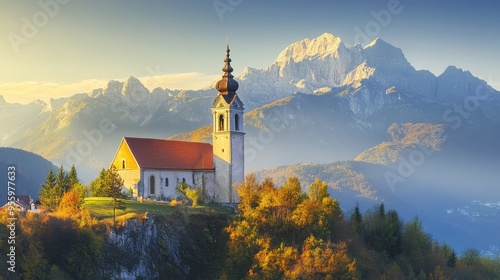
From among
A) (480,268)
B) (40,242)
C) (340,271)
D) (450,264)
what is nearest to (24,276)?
(40,242)

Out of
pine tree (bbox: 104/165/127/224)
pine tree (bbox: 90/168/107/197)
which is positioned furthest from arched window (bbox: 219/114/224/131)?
pine tree (bbox: 90/168/107/197)

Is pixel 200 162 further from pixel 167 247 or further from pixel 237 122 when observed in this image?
pixel 167 247

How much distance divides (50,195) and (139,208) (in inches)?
392

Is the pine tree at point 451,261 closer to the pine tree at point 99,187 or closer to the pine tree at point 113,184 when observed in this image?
the pine tree at point 113,184

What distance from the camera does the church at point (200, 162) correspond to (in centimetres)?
9294

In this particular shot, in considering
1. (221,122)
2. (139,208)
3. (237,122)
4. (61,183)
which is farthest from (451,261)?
(61,183)

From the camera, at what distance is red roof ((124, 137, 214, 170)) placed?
93625 mm

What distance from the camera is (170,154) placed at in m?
96.9

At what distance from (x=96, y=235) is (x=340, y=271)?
2697 cm

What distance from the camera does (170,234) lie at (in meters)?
75.6

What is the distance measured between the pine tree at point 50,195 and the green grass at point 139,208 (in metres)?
3.23

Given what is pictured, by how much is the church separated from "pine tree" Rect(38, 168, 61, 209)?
14.3m

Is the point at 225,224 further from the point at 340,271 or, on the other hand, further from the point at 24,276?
the point at 24,276

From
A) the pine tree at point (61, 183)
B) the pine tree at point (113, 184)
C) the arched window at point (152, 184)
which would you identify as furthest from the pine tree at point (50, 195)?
the arched window at point (152, 184)
